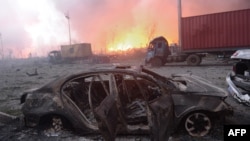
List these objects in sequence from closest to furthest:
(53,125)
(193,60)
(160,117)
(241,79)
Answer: (160,117)
(53,125)
(241,79)
(193,60)

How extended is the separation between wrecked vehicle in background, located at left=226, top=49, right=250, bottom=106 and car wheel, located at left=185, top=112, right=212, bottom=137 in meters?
1.22

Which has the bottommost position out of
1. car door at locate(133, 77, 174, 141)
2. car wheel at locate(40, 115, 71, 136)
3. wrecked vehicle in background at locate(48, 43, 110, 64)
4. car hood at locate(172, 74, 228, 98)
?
car wheel at locate(40, 115, 71, 136)

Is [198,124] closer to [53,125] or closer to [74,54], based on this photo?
[53,125]

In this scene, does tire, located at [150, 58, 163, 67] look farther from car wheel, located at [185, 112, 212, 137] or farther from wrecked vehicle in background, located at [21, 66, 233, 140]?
car wheel, located at [185, 112, 212, 137]

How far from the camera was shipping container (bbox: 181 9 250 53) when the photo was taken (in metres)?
17.2

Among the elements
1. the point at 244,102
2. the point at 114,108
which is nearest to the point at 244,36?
the point at 244,102

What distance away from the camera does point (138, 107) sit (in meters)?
4.89

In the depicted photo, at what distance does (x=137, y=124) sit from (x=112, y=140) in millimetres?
785

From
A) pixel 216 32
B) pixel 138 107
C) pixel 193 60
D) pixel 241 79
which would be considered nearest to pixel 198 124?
pixel 138 107

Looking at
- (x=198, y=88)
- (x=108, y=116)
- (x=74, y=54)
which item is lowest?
A: (x=108, y=116)

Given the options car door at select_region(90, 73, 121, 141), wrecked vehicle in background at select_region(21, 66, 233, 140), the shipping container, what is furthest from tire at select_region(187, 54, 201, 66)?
car door at select_region(90, 73, 121, 141)

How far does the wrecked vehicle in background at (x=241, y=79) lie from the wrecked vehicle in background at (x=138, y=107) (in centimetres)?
82

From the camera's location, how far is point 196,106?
4.34m

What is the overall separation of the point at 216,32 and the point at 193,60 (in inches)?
96.4
